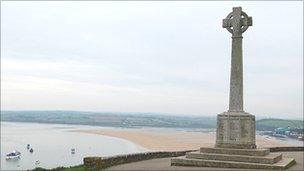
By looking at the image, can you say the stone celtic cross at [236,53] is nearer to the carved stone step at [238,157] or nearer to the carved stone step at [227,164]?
the carved stone step at [238,157]

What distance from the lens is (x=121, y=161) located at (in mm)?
17281

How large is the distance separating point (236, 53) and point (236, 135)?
9.89ft

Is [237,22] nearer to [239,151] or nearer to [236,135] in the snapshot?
[236,135]

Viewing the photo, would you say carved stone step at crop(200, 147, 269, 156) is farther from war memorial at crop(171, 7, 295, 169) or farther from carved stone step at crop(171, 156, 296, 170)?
carved stone step at crop(171, 156, 296, 170)

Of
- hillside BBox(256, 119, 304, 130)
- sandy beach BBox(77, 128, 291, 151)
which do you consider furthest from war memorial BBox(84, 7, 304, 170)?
hillside BBox(256, 119, 304, 130)

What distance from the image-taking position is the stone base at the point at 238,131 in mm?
16620

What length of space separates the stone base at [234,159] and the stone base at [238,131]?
36 cm

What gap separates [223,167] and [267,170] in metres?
1.52

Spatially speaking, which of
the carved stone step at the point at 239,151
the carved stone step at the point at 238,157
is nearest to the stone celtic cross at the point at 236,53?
the carved stone step at the point at 239,151

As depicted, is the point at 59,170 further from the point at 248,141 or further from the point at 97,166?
the point at 248,141

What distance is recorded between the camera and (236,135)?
16719mm

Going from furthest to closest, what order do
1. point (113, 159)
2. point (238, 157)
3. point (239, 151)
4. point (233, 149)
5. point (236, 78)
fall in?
point (236, 78) → point (113, 159) → point (233, 149) → point (239, 151) → point (238, 157)

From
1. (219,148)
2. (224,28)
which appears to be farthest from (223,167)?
(224,28)

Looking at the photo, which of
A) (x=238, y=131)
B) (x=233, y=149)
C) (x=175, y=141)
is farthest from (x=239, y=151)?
(x=175, y=141)
